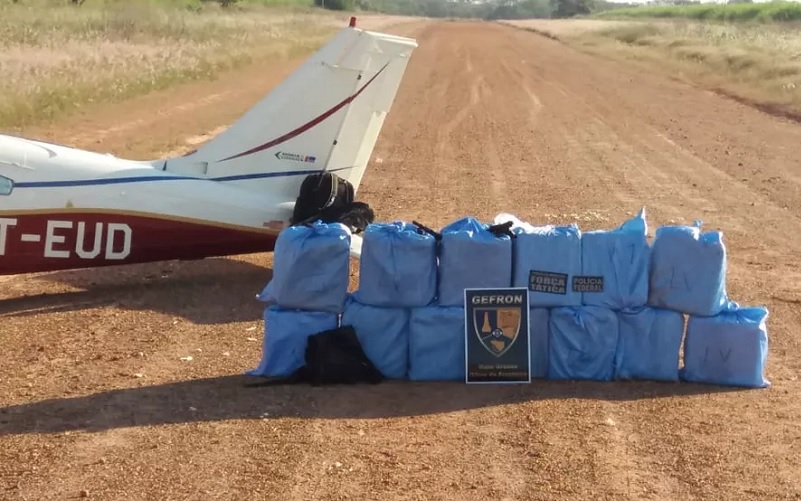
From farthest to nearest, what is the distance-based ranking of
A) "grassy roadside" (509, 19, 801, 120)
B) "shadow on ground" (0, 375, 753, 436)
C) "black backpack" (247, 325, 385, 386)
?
1. "grassy roadside" (509, 19, 801, 120)
2. "black backpack" (247, 325, 385, 386)
3. "shadow on ground" (0, 375, 753, 436)

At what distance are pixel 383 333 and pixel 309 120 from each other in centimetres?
344

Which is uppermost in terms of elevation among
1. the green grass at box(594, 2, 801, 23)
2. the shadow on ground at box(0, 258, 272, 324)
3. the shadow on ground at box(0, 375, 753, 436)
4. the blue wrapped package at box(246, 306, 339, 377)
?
the green grass at box(594, 2, 801, 23)

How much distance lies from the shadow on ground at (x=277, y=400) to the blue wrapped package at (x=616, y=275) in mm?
600

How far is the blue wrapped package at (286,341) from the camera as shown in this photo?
794 centimetres

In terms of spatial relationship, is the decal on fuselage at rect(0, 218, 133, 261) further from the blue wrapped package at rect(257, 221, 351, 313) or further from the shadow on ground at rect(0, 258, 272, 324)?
the blue wrapped package at rect(257, 221, 351, 313)

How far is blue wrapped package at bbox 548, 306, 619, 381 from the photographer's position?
799cm

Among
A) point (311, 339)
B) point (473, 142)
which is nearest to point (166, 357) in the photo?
point (311, 339)

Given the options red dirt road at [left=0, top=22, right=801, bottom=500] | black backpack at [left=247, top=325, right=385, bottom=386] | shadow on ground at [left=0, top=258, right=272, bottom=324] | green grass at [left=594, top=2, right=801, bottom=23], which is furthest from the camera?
green grass at [left=594, top=2, right=801, bottom=23]

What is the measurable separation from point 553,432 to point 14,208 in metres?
5.54

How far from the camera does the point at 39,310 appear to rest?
32.3ft

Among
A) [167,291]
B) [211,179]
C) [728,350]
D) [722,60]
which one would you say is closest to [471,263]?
[728,350]

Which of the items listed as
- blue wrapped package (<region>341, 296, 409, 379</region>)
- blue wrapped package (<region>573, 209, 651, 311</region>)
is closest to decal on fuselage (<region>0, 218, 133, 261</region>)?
blue wrapped package (<region>341, 296, 409, 379</region>)

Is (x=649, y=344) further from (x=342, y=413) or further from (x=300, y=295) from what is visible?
(x=300, y=295)

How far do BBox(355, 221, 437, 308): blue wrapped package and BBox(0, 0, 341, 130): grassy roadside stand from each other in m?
15.5
